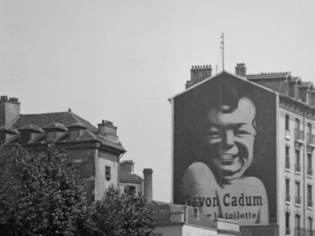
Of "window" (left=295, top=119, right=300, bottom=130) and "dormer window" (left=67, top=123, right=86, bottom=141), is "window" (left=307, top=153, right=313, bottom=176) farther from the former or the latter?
"dormer window" (left=67, top=123, right=86, bottom=141)

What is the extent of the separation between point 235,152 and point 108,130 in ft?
45.2

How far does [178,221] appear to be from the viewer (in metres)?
106

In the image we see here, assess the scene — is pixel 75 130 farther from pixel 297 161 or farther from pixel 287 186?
pixel 297 161

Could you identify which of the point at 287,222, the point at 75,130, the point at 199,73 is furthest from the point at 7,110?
the point at 287,222

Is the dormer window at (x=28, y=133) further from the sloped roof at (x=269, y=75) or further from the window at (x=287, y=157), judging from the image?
the window at (x=287, y=157)

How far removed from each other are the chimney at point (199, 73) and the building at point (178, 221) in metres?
16.0

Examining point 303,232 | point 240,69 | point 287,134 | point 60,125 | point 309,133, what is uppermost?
point 240,69

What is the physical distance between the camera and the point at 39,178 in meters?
82.3

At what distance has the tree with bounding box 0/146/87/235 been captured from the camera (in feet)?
261

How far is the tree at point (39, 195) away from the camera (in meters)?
79.5

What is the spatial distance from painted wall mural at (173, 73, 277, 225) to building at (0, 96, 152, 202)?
36.8ft

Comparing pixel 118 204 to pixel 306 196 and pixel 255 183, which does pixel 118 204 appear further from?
pixel 306 196

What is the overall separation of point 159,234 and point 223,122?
1582cm

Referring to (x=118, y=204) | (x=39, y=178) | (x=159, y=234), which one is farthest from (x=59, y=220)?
(x=159, y=234)
